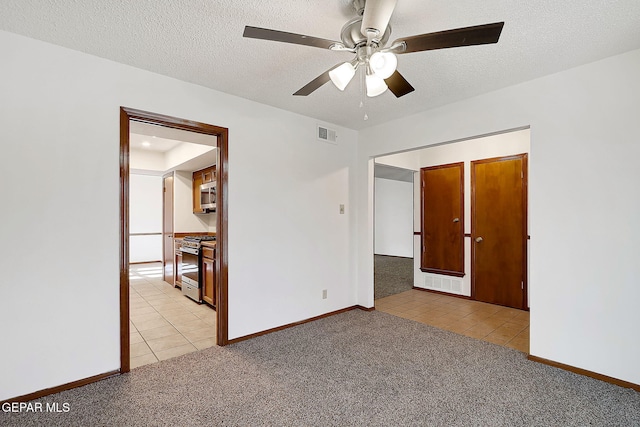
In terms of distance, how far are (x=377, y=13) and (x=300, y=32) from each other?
2.67 feet

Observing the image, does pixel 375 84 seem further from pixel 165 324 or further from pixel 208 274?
pixel 165 324

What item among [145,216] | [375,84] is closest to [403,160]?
[375,84]

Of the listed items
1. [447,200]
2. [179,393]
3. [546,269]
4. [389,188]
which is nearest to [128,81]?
[179,393]

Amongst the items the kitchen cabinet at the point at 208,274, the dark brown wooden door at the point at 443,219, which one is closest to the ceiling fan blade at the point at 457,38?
the kitchen cabinet at the point at 208,274

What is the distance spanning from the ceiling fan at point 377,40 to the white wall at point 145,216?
7465mm

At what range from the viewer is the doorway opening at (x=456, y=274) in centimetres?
375

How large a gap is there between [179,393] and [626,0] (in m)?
3.70

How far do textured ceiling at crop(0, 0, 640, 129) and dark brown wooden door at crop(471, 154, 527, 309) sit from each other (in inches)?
75.8

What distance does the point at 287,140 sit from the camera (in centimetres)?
364

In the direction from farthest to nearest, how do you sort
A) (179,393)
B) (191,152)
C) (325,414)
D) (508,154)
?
(191,152) → (508,154) → (179,393) → (325,414)

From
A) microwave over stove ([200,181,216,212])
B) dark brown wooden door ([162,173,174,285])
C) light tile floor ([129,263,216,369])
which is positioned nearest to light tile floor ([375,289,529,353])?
light tile floor ([129,263,216,369])

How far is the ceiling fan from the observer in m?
1.46

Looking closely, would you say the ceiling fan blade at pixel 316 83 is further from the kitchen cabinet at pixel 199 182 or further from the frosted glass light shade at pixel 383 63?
the kitchen cabinet at pixel 199 182

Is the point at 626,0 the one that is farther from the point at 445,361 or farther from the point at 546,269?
the point at 445,361
